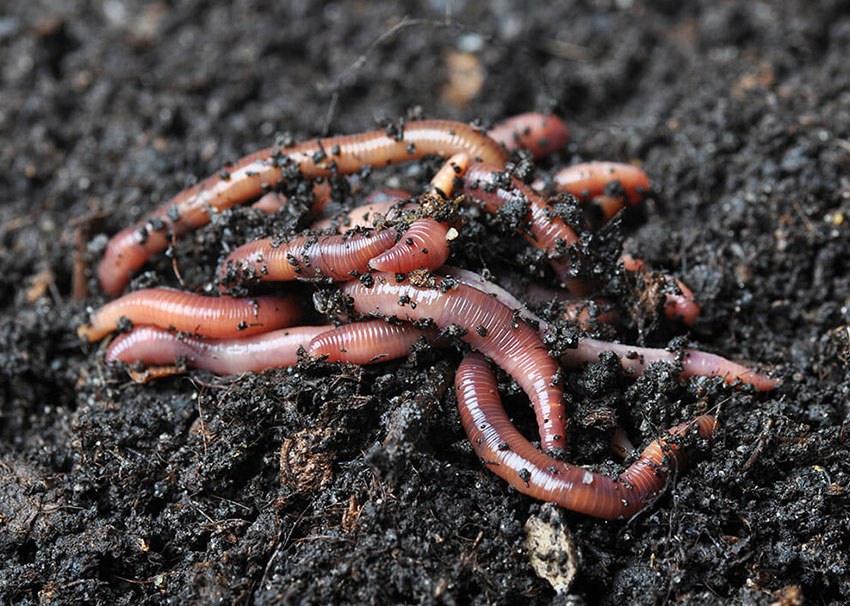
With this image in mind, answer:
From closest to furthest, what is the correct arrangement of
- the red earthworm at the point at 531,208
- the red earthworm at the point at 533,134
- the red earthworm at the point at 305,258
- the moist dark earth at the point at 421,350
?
1. the moist dark earth at the point at 421,350
2. the red earthworm at the point at 305,258
3. the red earthworm at the point at 531,208
4. the red earthworm at the point at 533,134

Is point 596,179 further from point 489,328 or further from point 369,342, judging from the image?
point 369,342

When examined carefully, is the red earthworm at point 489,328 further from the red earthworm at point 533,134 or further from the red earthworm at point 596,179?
the red earthworm at point 533,134

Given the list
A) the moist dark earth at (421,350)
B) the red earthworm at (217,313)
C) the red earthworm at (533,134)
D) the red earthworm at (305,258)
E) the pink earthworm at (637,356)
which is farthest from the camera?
the red earthworm at (533,134)

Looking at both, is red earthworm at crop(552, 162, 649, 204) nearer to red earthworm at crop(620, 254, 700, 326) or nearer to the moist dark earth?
the moist dark earth

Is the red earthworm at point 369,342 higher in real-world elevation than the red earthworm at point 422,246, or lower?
lower

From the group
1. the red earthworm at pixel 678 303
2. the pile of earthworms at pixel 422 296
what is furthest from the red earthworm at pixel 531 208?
the red earthworm at pixel 678 303

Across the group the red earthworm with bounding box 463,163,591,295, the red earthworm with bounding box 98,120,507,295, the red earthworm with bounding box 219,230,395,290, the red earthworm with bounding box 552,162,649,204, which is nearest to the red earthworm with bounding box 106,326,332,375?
the red earthworm with bounding box 219,230,395,290

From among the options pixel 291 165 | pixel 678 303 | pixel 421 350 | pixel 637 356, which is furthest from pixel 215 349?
pixel 678 303

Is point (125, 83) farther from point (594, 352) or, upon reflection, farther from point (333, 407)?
point (594, 352)
